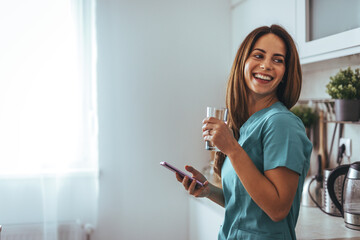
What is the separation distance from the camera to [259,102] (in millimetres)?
1143

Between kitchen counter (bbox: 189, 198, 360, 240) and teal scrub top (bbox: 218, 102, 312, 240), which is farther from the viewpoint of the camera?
kitchen counter (bbox: 189, 198, 360, 240)

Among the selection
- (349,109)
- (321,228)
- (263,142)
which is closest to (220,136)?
(263,142)

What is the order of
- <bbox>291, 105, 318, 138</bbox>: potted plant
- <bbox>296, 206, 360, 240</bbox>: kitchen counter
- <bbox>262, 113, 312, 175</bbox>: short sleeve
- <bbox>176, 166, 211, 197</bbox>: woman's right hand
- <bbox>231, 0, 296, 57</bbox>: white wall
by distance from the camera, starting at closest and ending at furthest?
<bbox>262, 113, 312, 175</bbox>: short sleeve, <bbox>176, 166, 211, 197</bbox>: woman's right hand, <bbox>296, 206, 360, 240</bbox>: kitchen counter, <bbox>231, 0, 296, 57</bbox>: white wall, <bbox>291, 105, 318, 138</bbox>: potted plant

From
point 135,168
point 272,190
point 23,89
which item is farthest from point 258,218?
point 23,89

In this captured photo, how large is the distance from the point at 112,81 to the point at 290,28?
3.65 ft

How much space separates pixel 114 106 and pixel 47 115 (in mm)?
403

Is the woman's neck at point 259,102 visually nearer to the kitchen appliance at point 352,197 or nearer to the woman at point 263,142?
the woman at point 263,142

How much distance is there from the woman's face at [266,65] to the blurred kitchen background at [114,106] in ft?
2.83

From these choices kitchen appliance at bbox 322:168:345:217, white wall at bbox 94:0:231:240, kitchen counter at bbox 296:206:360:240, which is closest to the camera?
kitchen counter at bbox 296:206:360:240

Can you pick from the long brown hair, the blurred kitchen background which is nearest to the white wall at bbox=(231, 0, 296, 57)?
the blurred kitchen background

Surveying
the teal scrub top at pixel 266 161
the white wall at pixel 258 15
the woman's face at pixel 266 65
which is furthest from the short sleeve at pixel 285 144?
the white wall at pixel 258 15

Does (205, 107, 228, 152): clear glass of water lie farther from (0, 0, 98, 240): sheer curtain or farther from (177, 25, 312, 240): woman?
(0, 0, 98, 240): sheer curtain

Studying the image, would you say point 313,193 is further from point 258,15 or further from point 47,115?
point 47,115

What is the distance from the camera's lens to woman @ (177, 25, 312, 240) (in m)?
0.95
